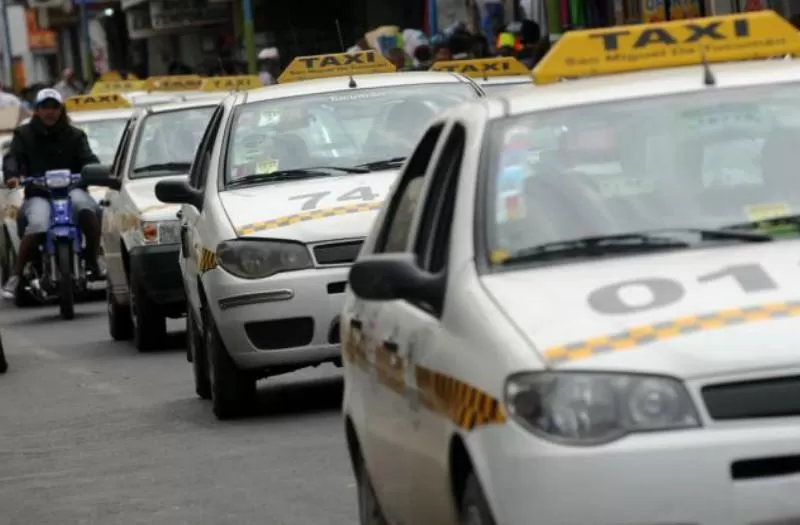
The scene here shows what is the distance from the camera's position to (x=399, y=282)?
5844 millimetres

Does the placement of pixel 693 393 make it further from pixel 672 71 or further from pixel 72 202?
pixel 72 202

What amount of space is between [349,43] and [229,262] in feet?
115

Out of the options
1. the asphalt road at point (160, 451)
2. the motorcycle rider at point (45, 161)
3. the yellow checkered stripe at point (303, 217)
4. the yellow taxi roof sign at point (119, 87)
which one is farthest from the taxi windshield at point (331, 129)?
the yellow taxi roof sign at point (119, 87)

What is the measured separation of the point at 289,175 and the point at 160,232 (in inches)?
160

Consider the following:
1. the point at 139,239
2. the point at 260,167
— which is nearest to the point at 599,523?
the point at 260,167

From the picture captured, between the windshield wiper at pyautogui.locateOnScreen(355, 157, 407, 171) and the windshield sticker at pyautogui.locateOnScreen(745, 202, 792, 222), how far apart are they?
6.37 metres

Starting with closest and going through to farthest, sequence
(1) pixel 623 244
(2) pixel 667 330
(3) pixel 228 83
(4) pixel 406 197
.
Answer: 1. (2) pixel 667 330
2. (1) pixel 623 244
3. (4) pixel 406 197
4. (3) pixel 228 83

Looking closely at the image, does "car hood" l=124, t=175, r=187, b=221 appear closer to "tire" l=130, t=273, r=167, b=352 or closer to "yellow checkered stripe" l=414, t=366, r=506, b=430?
"tire" l=130, t=273, r=167, b=352

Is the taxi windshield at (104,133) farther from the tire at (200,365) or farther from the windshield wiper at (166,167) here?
the tire at (200,365)

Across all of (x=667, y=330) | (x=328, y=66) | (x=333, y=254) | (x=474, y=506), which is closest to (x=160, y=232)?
(x=328, y=66)

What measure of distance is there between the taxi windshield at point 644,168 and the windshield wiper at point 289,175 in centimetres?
592

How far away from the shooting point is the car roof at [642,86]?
254 inches

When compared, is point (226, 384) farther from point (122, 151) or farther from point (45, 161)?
point (45, 161)

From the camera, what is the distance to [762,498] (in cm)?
497
